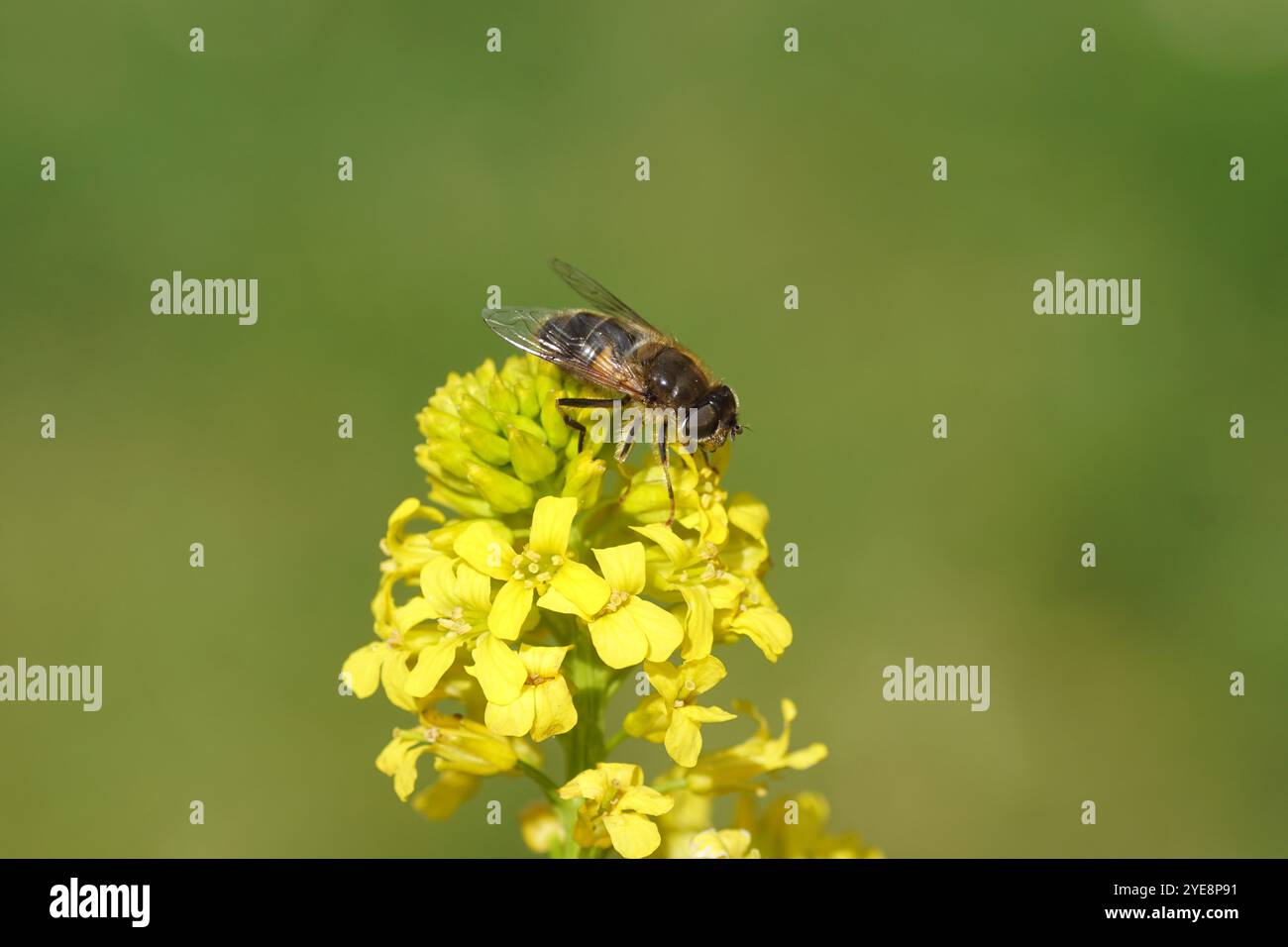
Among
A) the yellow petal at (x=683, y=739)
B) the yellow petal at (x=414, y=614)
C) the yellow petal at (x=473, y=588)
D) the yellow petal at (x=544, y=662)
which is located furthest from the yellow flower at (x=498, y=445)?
the yellow petal at (x=683, y=739)

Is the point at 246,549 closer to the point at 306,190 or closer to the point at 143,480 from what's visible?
→ the point at 143,480

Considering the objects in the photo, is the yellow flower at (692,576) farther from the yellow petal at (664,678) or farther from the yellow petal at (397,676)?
the yellow petal at (397,676)

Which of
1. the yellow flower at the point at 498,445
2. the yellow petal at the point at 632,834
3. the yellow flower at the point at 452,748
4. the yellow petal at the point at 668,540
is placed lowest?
the yellow petal at the point at 632,834

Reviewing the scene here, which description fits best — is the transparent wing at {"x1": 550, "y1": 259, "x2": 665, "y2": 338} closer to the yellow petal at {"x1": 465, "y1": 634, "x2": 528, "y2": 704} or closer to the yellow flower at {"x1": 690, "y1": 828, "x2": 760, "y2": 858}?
the yellow petal at {"x1": 465, "y1": 634, "x2": 528, "y2": 704}

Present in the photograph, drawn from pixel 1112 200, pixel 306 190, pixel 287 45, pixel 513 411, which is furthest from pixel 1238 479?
pixel 287 45

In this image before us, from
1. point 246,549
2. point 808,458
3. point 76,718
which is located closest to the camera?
point 76,718

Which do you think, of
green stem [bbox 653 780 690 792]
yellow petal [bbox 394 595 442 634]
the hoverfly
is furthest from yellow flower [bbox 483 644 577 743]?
the hoverfly
